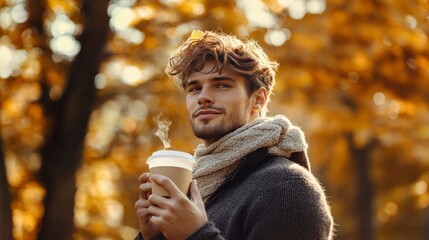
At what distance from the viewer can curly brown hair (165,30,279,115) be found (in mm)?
3008

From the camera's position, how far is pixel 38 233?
8461mm

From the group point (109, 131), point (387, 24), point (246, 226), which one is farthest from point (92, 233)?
point (246, 226)

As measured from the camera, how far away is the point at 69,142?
8.34 metres

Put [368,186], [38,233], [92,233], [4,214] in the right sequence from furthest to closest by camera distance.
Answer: [368,186] → [92,233] → [38,233] → [4,214]

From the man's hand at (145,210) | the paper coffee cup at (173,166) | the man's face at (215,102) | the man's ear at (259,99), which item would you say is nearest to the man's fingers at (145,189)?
the man's hand at (145,210)

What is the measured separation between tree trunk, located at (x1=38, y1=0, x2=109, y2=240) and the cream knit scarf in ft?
17.4

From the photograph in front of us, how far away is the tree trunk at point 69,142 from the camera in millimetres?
8273

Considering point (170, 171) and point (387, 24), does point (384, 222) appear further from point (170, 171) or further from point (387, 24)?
point (170, 171)

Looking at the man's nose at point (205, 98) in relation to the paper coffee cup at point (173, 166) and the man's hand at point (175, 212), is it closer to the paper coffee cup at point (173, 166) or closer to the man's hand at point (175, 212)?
the paper coffee cup at point (173, 166)

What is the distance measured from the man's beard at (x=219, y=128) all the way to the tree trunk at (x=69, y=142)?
5328 mm

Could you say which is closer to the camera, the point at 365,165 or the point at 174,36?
the point at 174,36

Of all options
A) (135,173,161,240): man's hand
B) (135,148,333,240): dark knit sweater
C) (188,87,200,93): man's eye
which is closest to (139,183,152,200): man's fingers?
(135,173,161,240): man's hand

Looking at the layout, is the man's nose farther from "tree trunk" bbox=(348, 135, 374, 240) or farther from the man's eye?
"tree trunk" bbox=(348, 135, 374, 240)

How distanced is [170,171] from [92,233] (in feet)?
30.2
